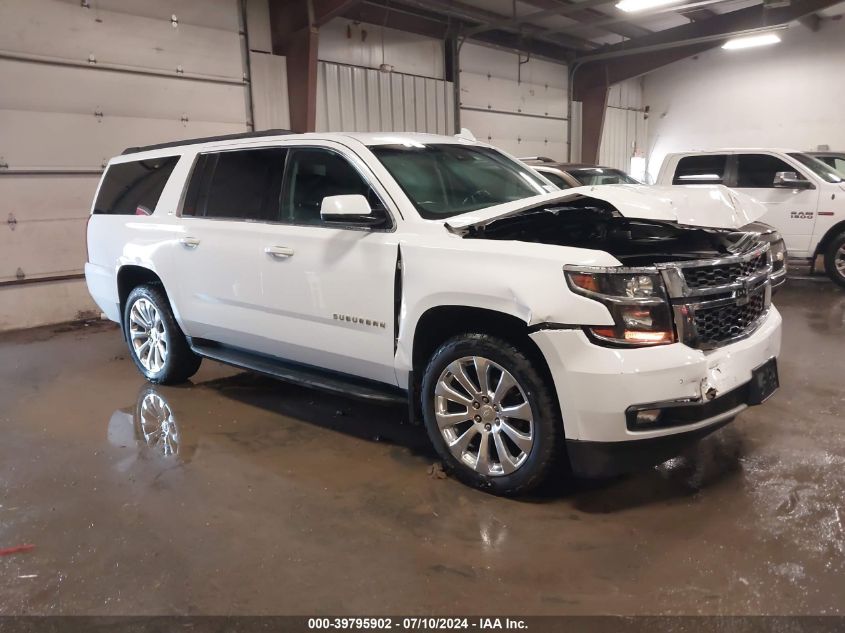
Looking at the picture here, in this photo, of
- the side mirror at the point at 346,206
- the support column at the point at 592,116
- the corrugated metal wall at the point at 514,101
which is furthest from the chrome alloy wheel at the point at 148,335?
the support column at the point at 592,116

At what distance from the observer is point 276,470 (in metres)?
3.42

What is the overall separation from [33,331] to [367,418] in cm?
532

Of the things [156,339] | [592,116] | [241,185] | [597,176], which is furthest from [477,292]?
[592,116]

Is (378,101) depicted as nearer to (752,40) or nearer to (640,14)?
(640,14)

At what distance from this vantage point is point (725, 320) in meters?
2.83

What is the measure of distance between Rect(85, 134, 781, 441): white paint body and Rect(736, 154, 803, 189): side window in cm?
588

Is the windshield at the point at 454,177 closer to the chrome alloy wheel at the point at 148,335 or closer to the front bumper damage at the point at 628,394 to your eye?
the front bumper damage at the point at 628,394

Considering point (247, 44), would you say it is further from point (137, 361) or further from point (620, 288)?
point (620, 288)

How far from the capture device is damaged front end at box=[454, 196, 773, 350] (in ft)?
8.47

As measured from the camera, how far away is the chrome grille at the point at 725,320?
2719mm

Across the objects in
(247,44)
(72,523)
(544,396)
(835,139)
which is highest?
(247,44)

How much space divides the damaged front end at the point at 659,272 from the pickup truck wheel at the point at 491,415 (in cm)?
40

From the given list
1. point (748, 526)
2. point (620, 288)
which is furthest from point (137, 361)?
point (748, 526)

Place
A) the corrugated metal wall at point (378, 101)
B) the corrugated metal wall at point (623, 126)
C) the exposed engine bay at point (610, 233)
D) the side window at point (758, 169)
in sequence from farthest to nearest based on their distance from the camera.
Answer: the corrugated metal wall at point (623, 126) < the corrugated metal wall at point (378, 101) < the side window at point (758, 169) < the exposed engine bay at point (610, 233)
